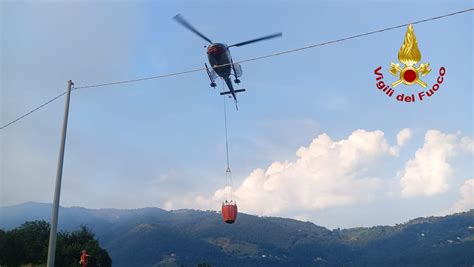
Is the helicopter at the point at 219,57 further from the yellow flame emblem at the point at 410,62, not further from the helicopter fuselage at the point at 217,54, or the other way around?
the yellow flame emblem at the point at 410,62

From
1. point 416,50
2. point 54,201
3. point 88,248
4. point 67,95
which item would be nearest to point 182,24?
point 67,95

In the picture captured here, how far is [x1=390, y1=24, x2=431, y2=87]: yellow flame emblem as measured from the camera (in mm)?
16016

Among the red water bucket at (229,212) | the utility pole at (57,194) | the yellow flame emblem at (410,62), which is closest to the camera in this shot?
the yellow flame emblem at (410,62)

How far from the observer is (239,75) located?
34375 millimetres

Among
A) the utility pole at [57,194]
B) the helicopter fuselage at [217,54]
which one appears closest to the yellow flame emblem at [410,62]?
the utility pole at [57,194]

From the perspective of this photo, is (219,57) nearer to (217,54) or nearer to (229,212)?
(217,54)

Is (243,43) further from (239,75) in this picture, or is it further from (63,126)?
(63,126)

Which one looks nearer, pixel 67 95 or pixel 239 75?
pixel 67 95

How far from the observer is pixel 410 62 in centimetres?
1611

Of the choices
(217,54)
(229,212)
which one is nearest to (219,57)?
(217,54)

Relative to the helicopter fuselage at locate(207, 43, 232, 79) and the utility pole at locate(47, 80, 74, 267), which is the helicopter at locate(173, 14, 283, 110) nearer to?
the helicopter fuselage at locate(207, 43, 232, 79)

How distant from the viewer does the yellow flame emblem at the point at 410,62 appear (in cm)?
1602

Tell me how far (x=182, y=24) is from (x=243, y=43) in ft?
14.8

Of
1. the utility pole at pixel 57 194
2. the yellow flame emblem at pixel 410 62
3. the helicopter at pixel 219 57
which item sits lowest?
the utility pole at pixel 57 194
